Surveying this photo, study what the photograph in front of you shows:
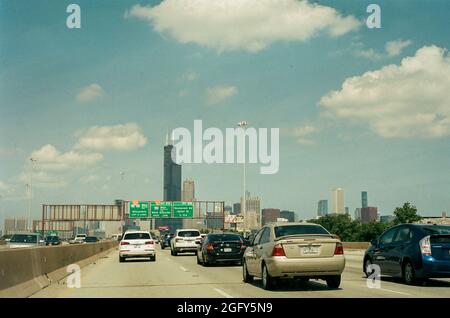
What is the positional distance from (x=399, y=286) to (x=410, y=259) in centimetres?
78

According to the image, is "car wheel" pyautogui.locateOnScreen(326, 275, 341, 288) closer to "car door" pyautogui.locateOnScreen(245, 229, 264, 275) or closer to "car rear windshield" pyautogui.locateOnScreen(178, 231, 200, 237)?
"car door" pyautogui.locateOnScreen(245, 229, 264, 275)

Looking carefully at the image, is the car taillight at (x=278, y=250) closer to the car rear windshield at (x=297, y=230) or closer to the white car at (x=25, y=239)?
the car rear windshield at (x=297, y=230)

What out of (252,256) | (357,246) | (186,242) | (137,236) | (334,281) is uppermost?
(252,256)

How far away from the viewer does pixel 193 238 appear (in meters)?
37.4

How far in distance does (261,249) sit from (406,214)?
251 ft

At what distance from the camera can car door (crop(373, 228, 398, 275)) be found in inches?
670

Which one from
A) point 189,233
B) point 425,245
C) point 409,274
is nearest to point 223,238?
point 409,274

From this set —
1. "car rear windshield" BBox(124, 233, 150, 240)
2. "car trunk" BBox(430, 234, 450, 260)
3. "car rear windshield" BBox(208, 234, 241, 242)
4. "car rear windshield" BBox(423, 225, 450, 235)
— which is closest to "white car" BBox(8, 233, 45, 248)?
"car rear windshield" BBox(124, 233, 150, 240)

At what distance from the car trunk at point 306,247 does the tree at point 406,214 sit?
7584cm

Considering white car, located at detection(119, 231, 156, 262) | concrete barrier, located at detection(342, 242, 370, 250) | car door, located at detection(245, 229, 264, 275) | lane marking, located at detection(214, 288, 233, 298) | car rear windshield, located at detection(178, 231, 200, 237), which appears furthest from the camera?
concrete barrier, located at detection(342, 242, 370, 250)

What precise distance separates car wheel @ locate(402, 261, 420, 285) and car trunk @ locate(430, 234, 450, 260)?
0.81m

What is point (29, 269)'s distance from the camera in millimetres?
15445

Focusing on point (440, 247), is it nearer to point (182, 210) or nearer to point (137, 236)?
point (137, 236)

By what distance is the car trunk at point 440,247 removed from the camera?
15258 millimetres
